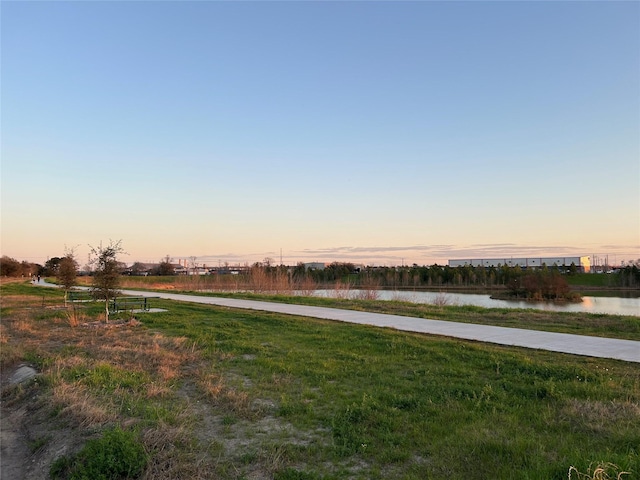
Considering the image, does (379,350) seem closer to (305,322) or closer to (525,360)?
(525,360)

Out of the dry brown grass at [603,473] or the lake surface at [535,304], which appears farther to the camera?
the lake surface at [535,304]

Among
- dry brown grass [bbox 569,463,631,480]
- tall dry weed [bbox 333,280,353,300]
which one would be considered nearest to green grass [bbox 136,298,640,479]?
dry brown grass [bbox 569,463,631,480]

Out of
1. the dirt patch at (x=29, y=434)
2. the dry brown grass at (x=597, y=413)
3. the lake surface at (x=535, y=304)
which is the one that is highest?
the dry brown grass at (x=597, y=413)

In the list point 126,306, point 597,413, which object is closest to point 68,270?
point 126,306

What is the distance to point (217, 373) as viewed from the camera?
696 centimetres

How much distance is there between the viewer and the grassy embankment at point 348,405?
149 inches

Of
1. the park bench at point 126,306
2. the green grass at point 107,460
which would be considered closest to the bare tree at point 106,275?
the park bench at point 126,306

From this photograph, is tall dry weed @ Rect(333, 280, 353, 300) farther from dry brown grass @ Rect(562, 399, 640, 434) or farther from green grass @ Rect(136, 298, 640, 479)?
dry brown grass @ Rect(562, 399, 640, 434)

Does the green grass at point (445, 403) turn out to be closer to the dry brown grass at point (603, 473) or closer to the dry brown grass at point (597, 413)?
the dry brown grass at point (597, 413)

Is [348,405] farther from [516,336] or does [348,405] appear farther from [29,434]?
[516,336]

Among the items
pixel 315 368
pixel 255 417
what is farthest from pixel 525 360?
pixel 255 417

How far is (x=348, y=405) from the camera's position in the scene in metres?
5.20

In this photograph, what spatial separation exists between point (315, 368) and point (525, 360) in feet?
10.6

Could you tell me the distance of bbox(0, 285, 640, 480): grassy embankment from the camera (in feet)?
12.4
